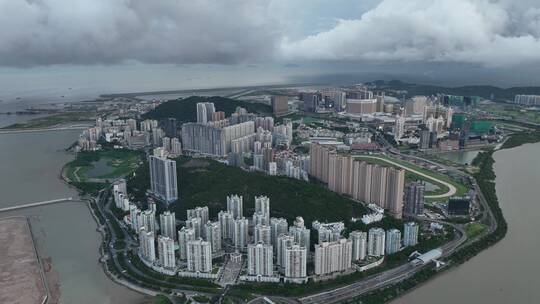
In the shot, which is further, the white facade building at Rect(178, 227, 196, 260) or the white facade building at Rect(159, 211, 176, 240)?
the white facade building at Rect(159, 211, 176, 240)

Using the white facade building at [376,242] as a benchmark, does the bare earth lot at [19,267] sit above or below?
below

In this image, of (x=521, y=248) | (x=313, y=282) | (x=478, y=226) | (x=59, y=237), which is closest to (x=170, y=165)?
(x=59, y=237)

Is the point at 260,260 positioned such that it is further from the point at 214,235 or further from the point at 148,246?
the point at 148,246

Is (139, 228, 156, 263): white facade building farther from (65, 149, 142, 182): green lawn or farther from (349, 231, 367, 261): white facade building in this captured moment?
(65, 149, 142, 182): green lawn

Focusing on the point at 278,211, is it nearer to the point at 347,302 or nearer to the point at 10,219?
the point at 347,302

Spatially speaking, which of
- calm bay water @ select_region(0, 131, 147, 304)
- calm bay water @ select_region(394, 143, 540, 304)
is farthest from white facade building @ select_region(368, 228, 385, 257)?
calm bay water @ select_region(0, 131, 147, 304)

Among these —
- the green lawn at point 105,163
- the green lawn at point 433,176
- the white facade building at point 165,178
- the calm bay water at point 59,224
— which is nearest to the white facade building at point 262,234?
the calm bay water at point 59,224

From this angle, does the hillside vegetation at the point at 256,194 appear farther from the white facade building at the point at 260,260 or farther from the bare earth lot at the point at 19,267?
the bare earth lot at the point at 19,267
